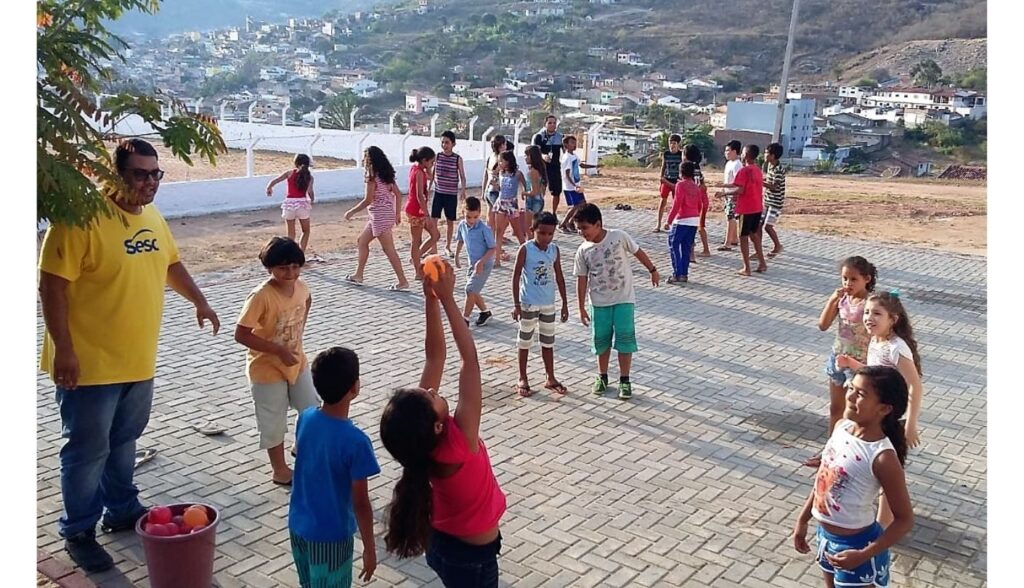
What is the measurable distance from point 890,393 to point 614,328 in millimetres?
3654

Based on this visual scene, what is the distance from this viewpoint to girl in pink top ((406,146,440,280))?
11148 mm

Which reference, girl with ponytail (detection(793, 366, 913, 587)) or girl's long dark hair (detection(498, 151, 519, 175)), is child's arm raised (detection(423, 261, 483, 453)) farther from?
girl's long dark hair (detection(498, 151, 519, 175))

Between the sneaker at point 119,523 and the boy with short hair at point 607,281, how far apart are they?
11.6 ft

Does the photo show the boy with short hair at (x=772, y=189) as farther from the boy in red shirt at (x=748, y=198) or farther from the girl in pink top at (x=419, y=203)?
the girl in pink top at (x=419, y=203)

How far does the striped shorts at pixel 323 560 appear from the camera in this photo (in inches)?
146

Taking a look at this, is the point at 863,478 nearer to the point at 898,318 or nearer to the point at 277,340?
the point at 898,318

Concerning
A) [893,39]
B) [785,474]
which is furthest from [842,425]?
[893,39]

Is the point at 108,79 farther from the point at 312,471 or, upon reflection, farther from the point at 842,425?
the point at 842,425

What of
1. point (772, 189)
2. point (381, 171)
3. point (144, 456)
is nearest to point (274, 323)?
point (144, 456)

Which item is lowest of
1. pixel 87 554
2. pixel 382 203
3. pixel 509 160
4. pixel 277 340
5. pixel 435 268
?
pixel 87 554

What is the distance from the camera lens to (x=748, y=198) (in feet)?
37.9

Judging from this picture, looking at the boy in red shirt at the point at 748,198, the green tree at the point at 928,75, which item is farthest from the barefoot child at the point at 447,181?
the green tree at the point at 928,75

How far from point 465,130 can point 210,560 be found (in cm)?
4305

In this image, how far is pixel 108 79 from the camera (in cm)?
409
